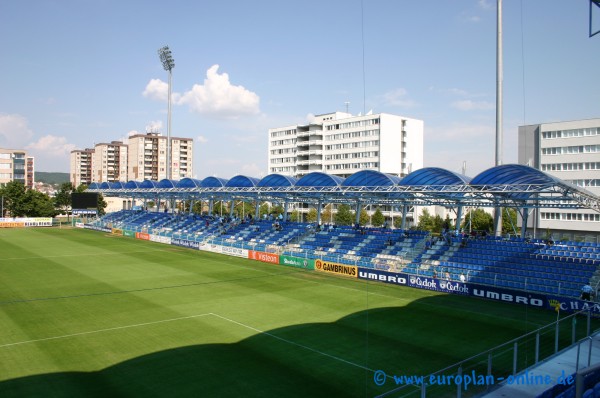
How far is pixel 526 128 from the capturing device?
7550cm

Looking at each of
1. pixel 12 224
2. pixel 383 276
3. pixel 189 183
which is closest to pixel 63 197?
pixel 12 224

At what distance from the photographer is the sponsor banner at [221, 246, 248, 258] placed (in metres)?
43.3

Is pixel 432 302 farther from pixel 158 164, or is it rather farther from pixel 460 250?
pixel 158 164

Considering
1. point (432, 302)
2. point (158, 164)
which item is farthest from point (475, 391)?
point (158, 164)

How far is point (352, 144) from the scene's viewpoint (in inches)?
3723

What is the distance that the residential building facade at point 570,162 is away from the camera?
65812 mm

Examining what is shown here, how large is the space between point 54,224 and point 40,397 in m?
82.6

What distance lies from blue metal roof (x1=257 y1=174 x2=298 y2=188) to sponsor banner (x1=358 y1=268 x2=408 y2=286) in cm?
1433

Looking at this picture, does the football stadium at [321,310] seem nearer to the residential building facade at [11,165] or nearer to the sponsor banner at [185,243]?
the sponsor banner at [185,243]

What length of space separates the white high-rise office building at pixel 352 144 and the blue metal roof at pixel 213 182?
38.3 m

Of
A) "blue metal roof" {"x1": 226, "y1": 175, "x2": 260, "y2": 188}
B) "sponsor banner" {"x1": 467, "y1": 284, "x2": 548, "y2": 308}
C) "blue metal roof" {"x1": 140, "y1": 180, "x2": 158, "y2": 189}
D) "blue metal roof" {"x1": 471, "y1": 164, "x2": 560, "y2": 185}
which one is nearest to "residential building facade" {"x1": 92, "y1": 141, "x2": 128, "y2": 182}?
"blue metal roof" {"x1": 140, "y1": 180, "x2": 158, "y2": 189}

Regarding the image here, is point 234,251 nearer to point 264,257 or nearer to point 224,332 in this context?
point 264,257

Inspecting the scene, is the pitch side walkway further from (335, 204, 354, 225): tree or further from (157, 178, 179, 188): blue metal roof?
(335, 204, 354, 225): tree

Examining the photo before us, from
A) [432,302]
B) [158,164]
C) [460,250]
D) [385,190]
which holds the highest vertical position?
[158,164]
